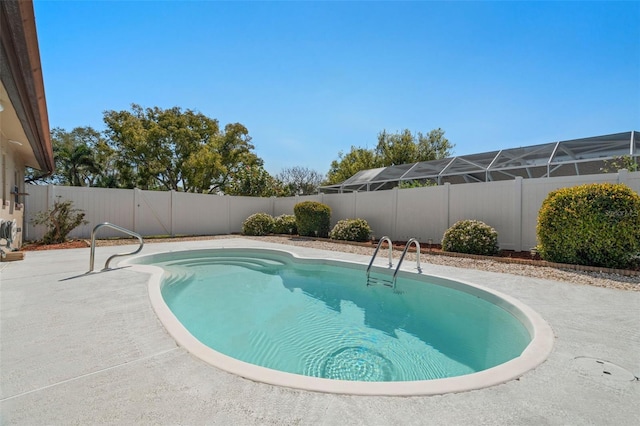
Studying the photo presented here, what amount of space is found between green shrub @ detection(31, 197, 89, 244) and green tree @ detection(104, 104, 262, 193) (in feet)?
39.5

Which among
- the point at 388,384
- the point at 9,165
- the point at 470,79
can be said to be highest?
the point at 470,79

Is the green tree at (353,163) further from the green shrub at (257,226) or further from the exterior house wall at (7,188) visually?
the exterior house wall at (7,188)

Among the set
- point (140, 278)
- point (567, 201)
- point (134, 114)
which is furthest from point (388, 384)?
point (134, 114)

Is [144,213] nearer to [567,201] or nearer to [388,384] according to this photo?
[388,384]

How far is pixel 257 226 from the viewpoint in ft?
49.8

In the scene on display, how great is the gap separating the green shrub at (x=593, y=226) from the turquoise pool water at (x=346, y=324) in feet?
10.9

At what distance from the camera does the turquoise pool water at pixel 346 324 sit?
3.26 m

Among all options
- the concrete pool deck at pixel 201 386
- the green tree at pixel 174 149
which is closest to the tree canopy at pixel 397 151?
the green tree at pixel 174 149

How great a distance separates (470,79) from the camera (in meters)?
10.4

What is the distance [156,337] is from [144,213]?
12.6 meters

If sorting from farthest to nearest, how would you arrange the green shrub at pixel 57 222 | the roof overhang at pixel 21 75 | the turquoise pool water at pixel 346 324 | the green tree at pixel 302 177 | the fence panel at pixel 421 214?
the green tree at pixel 302 177
the fence panel at pixel 421 214
the green shrub at pixel 57 222
the turquoise pool water at pixel 346 324
the roof overhang at pixel 21 75

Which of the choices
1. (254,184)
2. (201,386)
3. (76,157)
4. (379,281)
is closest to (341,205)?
(379,281)

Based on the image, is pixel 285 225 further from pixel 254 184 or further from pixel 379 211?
pixel 254 184

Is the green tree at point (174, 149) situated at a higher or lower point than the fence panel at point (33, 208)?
higher
